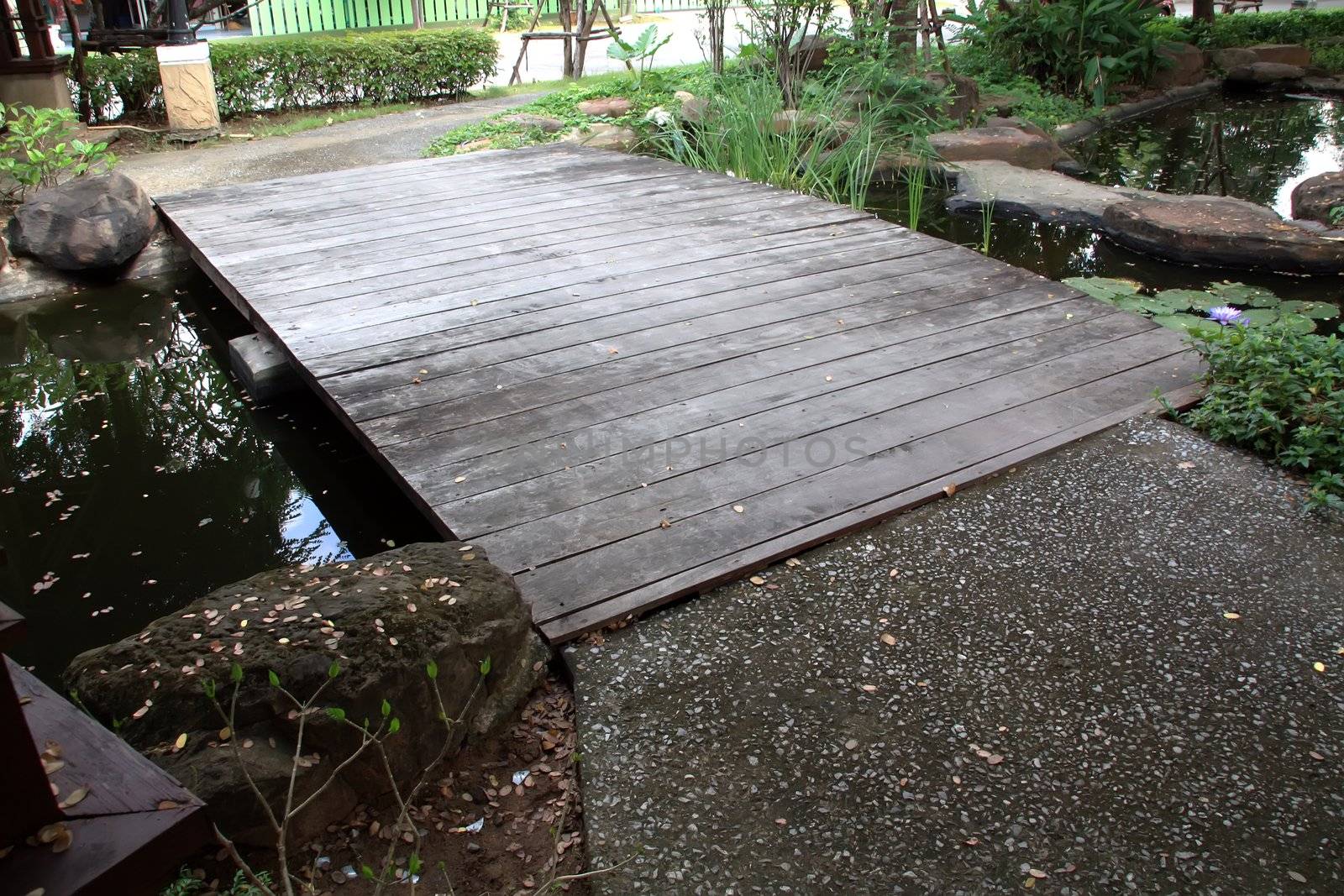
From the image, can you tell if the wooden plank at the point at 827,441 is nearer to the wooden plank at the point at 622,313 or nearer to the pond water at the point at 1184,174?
the wooden plank at the point at 622,313

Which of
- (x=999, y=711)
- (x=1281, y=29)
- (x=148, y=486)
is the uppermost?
(x=1281, y=29)

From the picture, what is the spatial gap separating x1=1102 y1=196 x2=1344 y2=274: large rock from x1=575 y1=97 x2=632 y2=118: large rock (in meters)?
3.62

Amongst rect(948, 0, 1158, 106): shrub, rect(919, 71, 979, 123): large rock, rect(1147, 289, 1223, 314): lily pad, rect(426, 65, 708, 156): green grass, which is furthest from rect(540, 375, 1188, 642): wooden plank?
rect(948, 0, 1158, 106): shrub

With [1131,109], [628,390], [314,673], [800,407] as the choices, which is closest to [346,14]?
[1131,109]

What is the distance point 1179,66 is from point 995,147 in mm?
4595

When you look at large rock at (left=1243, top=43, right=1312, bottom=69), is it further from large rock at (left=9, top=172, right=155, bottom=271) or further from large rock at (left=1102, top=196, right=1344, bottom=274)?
large rock at (left=9, top=172, right=155, bottom=271)

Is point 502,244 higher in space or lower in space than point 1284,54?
lower

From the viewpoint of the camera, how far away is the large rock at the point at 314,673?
1.50m

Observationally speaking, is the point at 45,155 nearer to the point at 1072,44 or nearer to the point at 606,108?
the point at 606,108

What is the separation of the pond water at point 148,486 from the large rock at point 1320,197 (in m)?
5.23

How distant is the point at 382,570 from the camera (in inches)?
71.8

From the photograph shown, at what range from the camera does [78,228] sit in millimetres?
4742

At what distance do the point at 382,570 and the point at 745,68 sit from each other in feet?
19.6

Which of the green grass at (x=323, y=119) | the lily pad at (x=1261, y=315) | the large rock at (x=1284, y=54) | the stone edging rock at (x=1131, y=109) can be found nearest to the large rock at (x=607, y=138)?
the green grass at (x=323, y=119)
